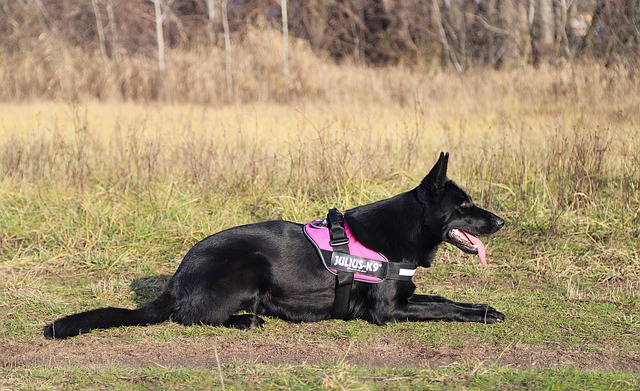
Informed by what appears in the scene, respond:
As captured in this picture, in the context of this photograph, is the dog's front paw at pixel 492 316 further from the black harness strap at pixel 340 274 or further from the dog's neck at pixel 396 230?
the black harness strap at pixel 340 274

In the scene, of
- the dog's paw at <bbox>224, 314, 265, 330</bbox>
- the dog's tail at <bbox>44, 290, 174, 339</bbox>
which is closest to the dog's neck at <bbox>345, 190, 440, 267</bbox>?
the dog's paw at <bbox>224, 314, 265, 330</bbox>

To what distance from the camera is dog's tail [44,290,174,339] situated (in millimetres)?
4445

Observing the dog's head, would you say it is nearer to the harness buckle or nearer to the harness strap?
the harness strap

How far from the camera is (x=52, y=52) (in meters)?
16.8

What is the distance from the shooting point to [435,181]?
473 centimetres

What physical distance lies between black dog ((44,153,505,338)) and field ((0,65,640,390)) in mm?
107

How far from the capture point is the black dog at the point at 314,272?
183 inches

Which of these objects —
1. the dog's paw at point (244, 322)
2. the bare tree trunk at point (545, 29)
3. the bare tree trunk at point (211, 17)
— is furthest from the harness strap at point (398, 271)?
the bare tree trunk at point (211, 17)

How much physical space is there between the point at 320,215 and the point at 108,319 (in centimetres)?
300

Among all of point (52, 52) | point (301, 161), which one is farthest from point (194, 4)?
point (301, 161)

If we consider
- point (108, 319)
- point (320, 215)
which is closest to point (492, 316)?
point (108, 319)

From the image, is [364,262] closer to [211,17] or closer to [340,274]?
[340,274]

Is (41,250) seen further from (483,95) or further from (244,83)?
(244,83)

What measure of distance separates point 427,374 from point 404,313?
1057mm
